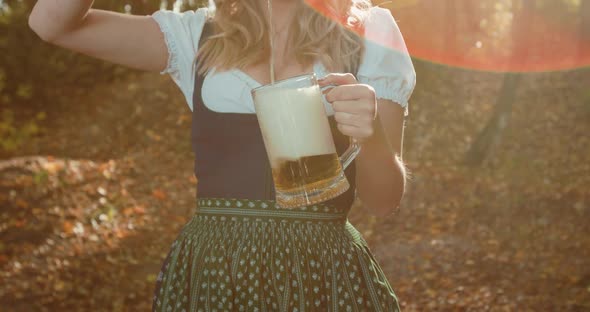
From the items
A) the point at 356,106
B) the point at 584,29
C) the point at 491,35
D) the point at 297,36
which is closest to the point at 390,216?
the point at 297,36

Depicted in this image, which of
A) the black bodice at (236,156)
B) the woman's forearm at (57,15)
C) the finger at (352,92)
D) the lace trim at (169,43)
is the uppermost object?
the woman's forearm at (57,15)

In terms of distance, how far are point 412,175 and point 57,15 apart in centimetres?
794

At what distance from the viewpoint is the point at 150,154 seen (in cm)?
951

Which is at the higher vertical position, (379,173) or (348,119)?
(348,119)

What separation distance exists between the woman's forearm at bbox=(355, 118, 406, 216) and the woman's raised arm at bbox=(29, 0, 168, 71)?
0.72 metres

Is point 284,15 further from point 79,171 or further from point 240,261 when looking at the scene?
point 79,171

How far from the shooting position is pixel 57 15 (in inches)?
72.1

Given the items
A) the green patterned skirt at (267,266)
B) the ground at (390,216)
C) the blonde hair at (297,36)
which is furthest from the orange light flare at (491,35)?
the green patterned skirt at (267,266)

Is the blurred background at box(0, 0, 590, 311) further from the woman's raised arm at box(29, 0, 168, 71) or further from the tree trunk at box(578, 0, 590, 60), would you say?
the woman's raised arm at box(29, 0, 168, 71)

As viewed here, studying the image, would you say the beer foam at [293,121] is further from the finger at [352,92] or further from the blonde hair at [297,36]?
the blonde hair at [297,36]

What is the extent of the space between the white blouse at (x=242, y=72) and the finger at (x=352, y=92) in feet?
1.15

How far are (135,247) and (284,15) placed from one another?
5.06 meters

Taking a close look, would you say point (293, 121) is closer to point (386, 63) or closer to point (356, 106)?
point (356, 106)

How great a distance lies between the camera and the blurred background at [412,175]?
6043 millimetres
